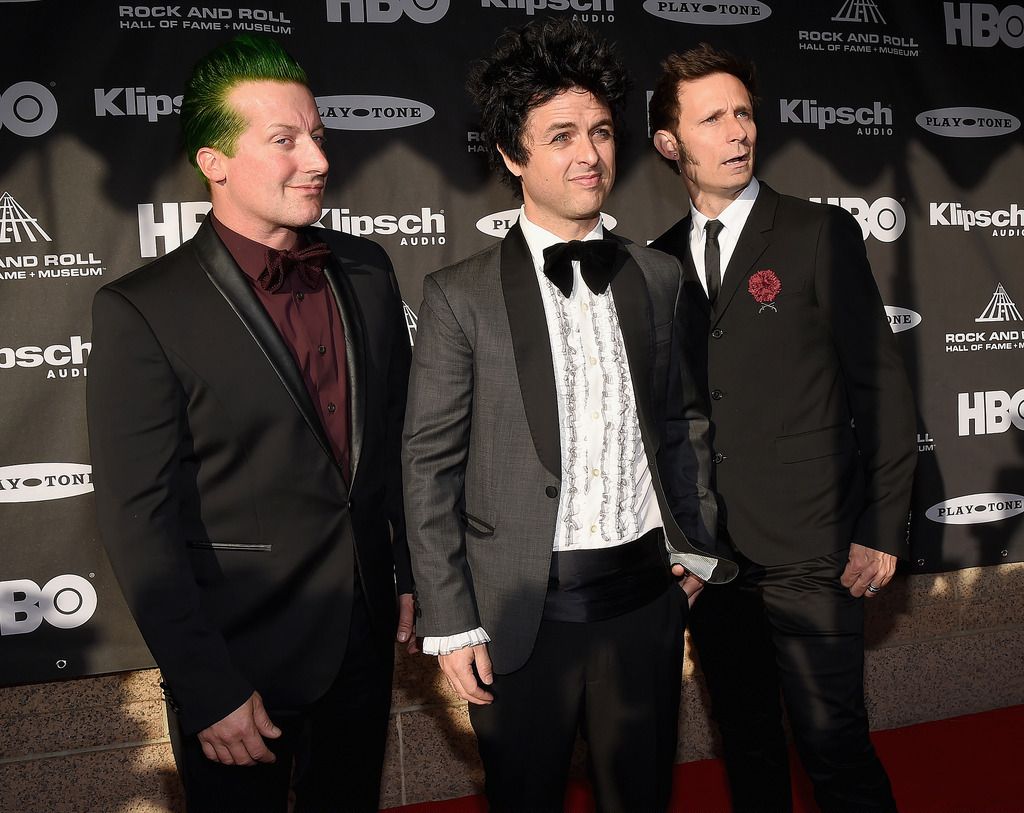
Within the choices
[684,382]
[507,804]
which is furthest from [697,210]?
[507,804]

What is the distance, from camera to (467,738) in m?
3.11

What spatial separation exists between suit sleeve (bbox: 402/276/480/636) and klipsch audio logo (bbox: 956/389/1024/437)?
2254 millimetres

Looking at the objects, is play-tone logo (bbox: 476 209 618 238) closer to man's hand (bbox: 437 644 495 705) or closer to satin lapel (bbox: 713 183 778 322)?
satin lapel (bbox: 713 183 778 322)

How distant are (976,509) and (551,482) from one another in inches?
88.6

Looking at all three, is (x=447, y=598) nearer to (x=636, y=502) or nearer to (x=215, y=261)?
(x=636, y=502)

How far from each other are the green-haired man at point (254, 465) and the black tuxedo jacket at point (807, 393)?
3.06ft

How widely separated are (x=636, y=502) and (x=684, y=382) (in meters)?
0.34

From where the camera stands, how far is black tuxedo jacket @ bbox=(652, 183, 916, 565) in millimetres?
2277

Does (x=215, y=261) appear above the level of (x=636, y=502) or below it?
above

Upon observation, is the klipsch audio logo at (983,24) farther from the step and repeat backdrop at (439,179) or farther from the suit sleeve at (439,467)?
the suit sleeve at (439,467)

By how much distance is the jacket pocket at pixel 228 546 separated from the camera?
1717 millimetres

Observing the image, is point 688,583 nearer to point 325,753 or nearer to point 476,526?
point 476,526

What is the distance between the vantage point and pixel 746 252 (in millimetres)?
2326

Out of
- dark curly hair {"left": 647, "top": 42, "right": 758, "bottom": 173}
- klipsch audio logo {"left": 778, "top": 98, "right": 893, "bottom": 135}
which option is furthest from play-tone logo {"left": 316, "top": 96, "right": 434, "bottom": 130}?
klipsch audio logo {"left": 778, "top": 98, "right": 893, "bottom": 135}
